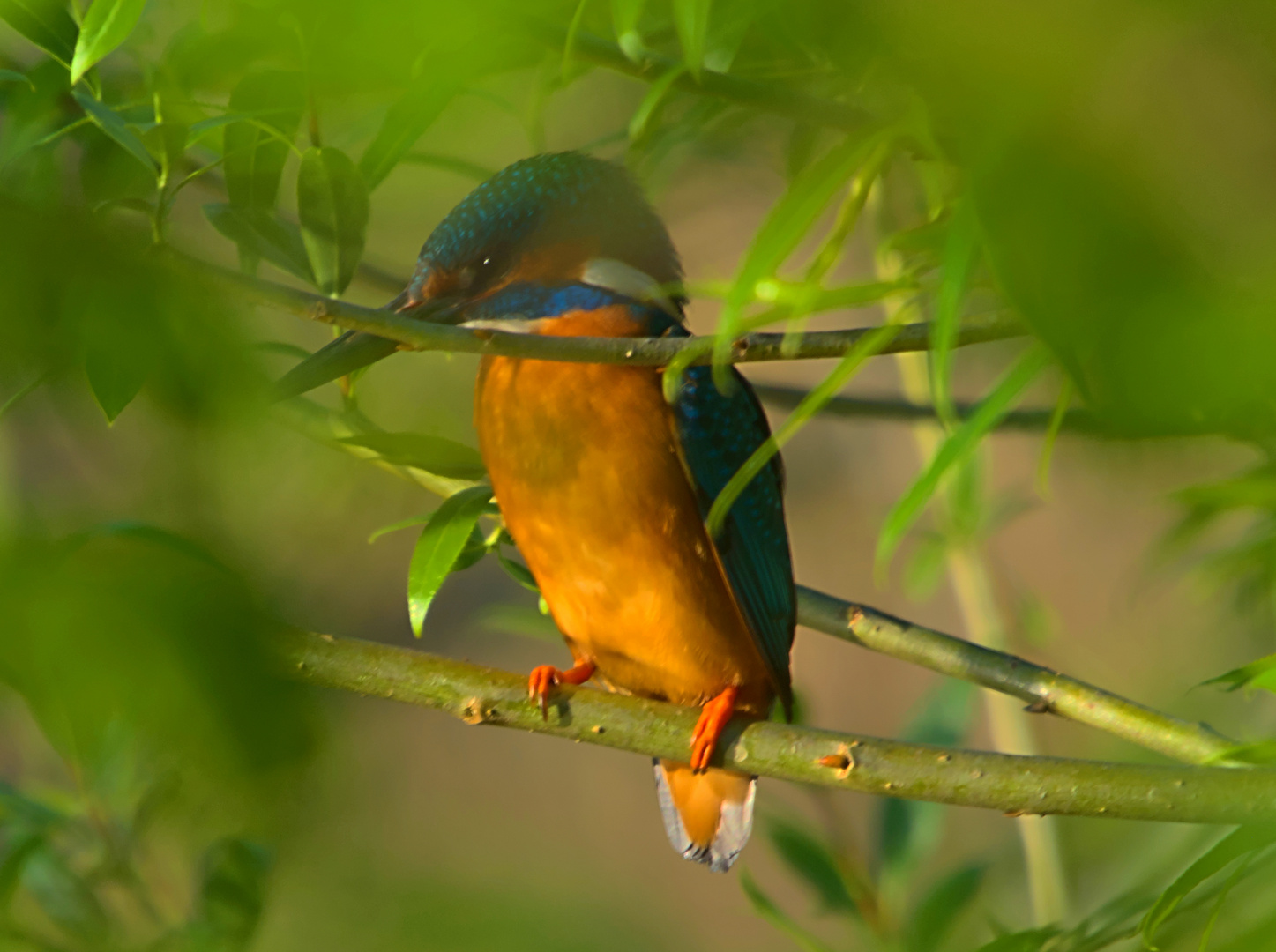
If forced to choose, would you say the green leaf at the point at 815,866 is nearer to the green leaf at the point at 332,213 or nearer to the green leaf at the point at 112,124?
the green leaf at the point at 332,213

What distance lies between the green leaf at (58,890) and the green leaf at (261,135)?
603mm

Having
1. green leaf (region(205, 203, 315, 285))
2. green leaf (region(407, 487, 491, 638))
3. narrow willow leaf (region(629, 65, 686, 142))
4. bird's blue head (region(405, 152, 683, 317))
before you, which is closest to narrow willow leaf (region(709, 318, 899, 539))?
narrow willow leaf (region(629, 65, 686, 142))

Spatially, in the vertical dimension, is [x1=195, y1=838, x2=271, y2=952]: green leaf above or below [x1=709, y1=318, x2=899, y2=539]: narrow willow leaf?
below

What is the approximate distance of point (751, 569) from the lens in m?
1.09

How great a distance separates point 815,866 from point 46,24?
102 centimetres

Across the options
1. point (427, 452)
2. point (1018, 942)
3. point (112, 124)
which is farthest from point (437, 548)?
point (1018, 942)

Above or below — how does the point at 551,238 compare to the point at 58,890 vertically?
above

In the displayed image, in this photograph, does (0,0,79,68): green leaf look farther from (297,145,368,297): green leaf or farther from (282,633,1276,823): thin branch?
(282,633,1276,823): thin branch

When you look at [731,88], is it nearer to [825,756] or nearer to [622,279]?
[825,756]

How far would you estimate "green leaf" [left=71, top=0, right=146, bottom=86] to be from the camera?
21.2 inches

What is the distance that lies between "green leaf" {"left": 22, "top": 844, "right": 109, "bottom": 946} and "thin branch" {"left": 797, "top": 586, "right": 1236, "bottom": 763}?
690mm

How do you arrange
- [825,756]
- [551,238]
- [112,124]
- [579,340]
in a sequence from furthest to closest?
1. [551,238]
2. [825,756]
3. [112,124]
4. [579,340]

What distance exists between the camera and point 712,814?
4.11 ft

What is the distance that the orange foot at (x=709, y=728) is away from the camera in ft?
2.96
